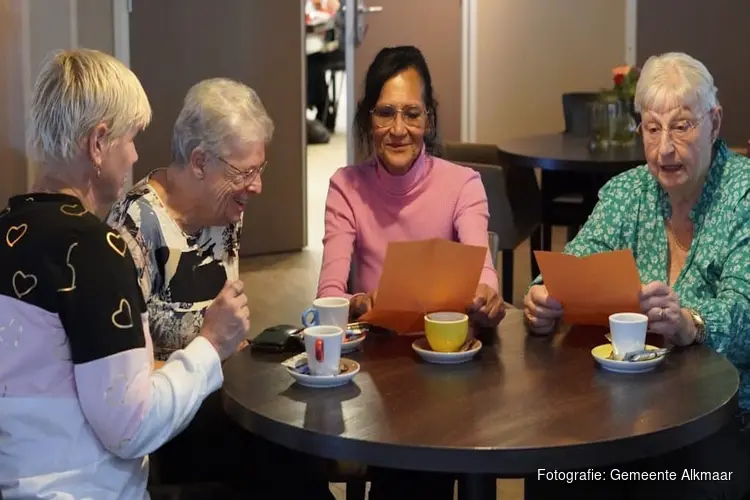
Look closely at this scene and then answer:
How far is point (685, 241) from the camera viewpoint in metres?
2.13

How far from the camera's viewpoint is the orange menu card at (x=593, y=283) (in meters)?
1.77

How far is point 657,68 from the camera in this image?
213cm

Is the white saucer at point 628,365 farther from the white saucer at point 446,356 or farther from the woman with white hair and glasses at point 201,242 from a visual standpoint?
the woman with white hair and glasses at point 201,242

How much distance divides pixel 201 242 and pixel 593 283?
781mm

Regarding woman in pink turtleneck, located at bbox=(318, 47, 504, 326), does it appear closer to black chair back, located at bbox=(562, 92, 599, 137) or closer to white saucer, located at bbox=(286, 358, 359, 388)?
white saucer, located at bbox=(286, 358, 359, 388)

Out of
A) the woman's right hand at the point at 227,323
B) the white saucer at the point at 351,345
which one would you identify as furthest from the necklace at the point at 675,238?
the woman's right hand at the point at 227,323

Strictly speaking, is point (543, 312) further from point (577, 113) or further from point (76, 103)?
point (577, 113)

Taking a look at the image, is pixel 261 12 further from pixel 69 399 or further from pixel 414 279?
pixel 69 399

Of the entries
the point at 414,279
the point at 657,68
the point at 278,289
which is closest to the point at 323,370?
the point at 414,279

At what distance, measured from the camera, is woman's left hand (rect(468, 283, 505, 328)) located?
193 centimetres

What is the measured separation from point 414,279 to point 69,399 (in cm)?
66

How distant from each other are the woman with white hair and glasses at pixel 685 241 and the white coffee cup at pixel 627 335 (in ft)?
0.34

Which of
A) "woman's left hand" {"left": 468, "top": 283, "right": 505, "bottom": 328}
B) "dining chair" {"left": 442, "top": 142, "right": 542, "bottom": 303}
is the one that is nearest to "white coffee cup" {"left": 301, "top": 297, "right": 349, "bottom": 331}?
"woman's left hand" {"left": 468, "top": 283, "right": 505, "bottom": 328}

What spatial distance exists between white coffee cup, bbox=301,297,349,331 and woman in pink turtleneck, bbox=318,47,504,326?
476 millimetres
